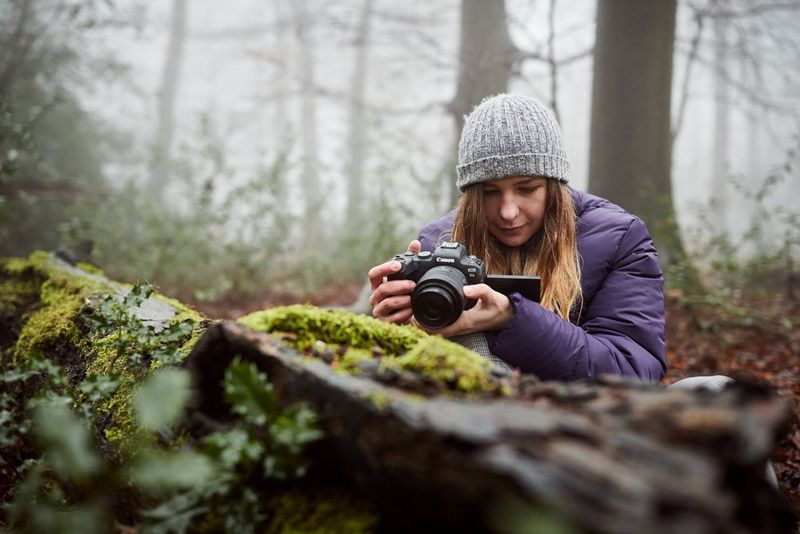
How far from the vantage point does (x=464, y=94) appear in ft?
21.0

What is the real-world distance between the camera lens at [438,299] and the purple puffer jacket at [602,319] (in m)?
0.34

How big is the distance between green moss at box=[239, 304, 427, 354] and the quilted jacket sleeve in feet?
1.86

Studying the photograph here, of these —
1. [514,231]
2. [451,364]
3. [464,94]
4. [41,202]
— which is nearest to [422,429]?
[451,364]

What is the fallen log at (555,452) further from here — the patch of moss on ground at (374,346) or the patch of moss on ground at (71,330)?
the patch of moss on ground at (71,330)

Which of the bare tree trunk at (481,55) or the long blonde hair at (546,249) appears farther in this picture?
the bare tree trunk at (481,55)

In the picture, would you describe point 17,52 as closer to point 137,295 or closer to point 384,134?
point 384,134

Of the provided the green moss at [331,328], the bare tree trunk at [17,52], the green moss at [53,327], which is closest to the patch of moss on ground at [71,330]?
the green moss at [53,327]

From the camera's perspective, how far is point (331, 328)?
164 centimetres

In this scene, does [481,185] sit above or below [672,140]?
below

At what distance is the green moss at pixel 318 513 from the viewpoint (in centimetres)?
116

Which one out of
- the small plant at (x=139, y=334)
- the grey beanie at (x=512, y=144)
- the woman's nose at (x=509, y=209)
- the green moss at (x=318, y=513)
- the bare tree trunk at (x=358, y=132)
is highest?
the bare tree trunk at (x=358, y=132)

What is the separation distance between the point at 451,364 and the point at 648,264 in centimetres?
169

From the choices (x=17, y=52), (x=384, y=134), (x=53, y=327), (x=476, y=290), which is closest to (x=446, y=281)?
(x=476, y=290)

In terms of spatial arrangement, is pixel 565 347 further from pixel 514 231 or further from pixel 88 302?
pixel 88 302
